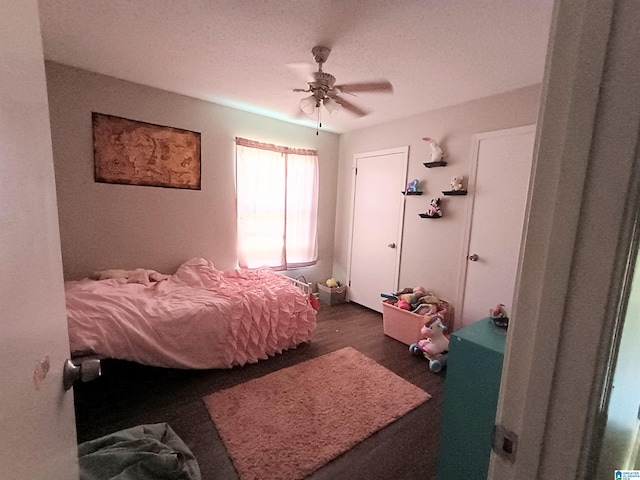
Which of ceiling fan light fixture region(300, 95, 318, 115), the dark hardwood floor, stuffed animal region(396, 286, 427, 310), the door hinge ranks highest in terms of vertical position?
ceiling fan light fixture region(300, 95, 318, 115)

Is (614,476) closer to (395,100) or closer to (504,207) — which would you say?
(504,207)

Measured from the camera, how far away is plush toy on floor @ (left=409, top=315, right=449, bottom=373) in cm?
262

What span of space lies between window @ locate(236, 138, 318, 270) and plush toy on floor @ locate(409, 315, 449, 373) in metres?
1.96

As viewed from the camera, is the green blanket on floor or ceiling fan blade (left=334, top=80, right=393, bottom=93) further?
ceiling fan blade (left=334, top=80, right=393, bottom=93)

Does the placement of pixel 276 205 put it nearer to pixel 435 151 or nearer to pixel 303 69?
pixel 303 69

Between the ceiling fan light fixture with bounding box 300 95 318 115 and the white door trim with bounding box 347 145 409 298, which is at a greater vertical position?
the ceiling fan light fixture with bounding box 300 95 318 115

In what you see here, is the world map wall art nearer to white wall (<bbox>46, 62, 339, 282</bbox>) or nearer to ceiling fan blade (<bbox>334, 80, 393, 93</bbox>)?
white wall (<bbox>46, 62, 339, 282</bbox>)

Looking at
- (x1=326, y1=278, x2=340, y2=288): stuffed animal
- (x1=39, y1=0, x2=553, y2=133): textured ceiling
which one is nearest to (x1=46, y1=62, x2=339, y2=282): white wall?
(x1=39, y1=0, x2=553, y2=133): textured ceiling

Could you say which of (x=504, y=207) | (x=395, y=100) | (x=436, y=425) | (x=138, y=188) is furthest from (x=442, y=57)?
(x=138, y=188)

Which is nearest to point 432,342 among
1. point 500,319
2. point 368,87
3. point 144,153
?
point 500,319

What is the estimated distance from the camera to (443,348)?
2670 millimetres

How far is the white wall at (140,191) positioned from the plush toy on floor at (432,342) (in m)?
2.35

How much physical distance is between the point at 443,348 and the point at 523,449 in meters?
2.42

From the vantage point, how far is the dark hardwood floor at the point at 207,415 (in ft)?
5.12
